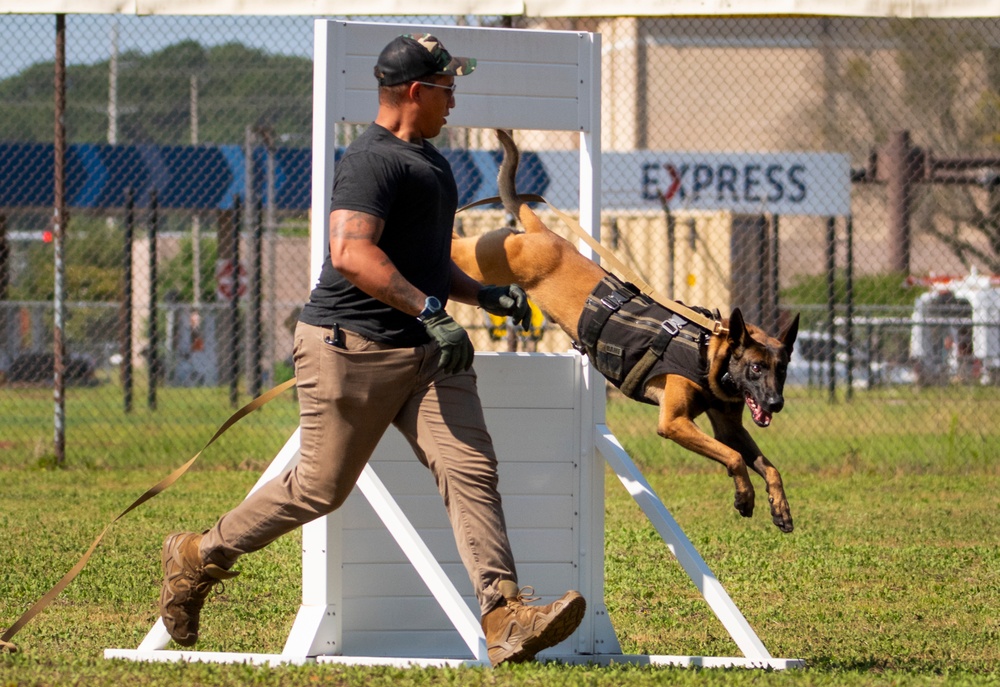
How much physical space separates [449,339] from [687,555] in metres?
1.27

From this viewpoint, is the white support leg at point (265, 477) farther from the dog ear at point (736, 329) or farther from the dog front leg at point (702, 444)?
the dog ear at point (736, 329)

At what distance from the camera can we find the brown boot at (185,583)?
3.90 m

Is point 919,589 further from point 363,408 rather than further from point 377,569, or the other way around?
point 363,408

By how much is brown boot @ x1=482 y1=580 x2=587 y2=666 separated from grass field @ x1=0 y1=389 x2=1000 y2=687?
6 cm

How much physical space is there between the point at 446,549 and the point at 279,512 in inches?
30.9

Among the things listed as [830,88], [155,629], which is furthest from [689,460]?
[830,88]

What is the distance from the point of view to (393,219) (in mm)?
3664

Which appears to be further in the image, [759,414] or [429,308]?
[759,414]

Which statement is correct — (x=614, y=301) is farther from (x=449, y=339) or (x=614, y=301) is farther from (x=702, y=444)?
(x=449, y=339)

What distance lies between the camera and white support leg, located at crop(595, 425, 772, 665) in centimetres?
409

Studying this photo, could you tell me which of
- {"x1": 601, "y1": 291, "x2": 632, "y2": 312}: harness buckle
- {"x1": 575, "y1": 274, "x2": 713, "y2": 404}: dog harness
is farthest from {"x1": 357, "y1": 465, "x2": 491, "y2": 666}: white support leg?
{"x1": 601, "y1": 291, "x2": 632, "y2": 312}: harness buckle

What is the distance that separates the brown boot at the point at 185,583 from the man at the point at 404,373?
8 centimetres

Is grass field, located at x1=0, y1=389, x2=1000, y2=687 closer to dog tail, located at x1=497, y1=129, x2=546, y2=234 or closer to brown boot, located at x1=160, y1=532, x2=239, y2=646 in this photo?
brown boot, located at x1=160, y1=532, x2=239, y2=646

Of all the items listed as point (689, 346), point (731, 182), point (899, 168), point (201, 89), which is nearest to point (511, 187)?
point (689, 346)
